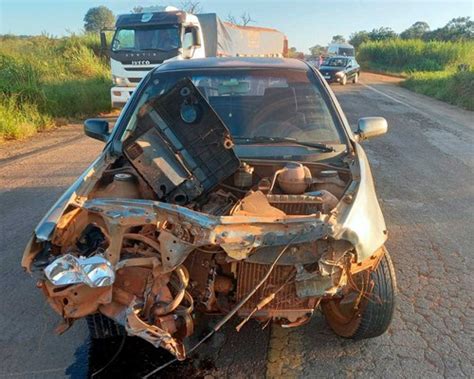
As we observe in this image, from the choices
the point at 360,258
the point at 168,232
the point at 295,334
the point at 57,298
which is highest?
the point at 168,232

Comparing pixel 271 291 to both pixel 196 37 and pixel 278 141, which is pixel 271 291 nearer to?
pixel 278 141

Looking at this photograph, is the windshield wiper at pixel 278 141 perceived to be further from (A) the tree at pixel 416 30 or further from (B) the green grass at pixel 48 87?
(A) the tree at pixel 416 30

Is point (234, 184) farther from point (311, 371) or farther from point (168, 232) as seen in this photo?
point (311, 371)

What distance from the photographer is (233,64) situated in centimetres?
423

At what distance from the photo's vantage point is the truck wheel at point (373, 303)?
9.59 feet

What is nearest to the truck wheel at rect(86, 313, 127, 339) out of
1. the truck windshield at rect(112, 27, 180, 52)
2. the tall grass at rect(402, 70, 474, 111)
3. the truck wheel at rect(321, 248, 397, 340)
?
the truck wheel at rect(321, 248, 397, 340)

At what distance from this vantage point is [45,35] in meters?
21.3

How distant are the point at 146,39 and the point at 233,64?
9814 millimetres

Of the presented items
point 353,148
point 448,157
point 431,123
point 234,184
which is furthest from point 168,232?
point 431,123

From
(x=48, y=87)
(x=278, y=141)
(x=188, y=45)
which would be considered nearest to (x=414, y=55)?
(x=188, y=45)

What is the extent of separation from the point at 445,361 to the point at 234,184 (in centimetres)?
174

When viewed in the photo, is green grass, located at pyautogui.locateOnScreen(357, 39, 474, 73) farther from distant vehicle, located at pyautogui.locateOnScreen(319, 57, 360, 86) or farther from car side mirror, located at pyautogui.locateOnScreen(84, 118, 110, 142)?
car side mirror, located at pyautogui.locateOnScreen(84, 118, 110, 142)

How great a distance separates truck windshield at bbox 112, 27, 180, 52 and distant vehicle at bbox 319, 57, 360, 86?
12301 millimetres

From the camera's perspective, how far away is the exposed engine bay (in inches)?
91.4
